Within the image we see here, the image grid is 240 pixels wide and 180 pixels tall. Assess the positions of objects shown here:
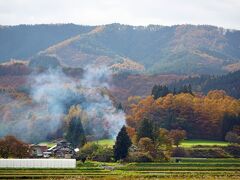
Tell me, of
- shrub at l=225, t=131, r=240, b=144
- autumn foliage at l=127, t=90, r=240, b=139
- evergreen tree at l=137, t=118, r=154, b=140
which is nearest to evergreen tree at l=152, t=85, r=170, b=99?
autumn foliage at l=127, t=90, r=240, b=139

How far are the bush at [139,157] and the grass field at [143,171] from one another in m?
4.08

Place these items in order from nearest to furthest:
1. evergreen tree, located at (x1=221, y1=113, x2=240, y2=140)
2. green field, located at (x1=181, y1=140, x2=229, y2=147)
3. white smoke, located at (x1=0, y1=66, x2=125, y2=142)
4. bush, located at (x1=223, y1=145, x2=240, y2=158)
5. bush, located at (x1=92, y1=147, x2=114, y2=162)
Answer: bush, located at (x1=92, y1=147, x2=114, y2=162), bush, located at (x1=223, y1=145, x2=240, y2=158), green field, located at (x1=181, y1=140, x2=229, y2=147), evergreen tree, located at (x1=221, y1=113, x2=240, y2=140), white smoke, located at (x1=0, y1=66, x2=125, y2=142)

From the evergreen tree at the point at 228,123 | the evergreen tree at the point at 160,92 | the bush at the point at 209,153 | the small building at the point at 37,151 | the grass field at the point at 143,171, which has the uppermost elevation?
the evergreen tree at the point at 160,92

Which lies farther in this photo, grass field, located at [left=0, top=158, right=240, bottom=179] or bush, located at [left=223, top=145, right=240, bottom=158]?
bush, located at [left=223, top=145, right=240, bottom=158]

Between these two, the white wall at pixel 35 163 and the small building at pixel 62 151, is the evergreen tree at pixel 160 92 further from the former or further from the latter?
the white wall at pixel 35 163

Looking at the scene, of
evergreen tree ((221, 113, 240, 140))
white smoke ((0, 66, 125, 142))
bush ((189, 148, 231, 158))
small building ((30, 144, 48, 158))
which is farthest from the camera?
white smoke ((0, 66, 125, 142))

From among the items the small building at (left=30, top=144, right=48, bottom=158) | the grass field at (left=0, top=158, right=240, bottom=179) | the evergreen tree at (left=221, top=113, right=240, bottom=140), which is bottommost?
the small building at (left=30, top=144, right=48, bottom=158)

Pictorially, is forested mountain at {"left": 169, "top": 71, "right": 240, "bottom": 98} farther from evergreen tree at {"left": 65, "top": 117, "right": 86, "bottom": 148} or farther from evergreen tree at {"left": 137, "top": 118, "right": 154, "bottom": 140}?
evergreen tree at {"left": 137, "top": 118, "right": 154, "bottom": 140}

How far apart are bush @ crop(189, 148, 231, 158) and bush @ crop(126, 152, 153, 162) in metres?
13.0

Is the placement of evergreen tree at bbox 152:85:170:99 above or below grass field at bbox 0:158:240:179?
above

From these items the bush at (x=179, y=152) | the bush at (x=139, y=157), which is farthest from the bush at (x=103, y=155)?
the bush at (x=179, y=152)

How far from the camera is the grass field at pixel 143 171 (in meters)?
62.3

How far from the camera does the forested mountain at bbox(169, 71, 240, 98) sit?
541 ft

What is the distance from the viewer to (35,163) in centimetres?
7431
